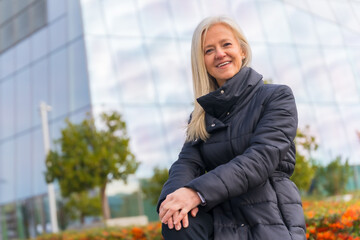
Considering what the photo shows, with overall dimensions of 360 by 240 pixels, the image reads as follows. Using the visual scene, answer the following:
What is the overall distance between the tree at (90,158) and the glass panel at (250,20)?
8.83 meters

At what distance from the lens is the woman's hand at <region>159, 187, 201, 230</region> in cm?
230

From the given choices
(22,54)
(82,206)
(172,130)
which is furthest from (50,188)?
(22,54)

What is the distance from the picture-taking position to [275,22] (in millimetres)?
21172

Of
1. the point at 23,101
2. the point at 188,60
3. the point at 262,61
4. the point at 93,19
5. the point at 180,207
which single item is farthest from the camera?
the point at 23,101

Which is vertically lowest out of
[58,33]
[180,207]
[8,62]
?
[180,207]

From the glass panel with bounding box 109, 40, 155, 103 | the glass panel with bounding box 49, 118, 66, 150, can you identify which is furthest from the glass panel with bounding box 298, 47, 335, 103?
the glass panel with bounding box 49, 118, 66, 150

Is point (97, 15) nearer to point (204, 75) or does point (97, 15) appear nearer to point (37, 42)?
point (37, 42)

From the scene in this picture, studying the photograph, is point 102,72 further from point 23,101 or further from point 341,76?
point 341,76

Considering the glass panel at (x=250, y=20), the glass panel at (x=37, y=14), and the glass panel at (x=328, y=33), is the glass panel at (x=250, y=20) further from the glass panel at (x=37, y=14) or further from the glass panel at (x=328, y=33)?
the glass panel at (x=37, y=14)

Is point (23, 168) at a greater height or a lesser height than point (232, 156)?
greater

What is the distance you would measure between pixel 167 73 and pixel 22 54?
7.08 meters

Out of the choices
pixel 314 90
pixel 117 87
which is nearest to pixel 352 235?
pixel 117 87

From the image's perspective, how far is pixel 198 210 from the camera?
94.1 inches

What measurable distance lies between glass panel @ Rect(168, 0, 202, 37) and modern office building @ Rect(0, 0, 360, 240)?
41 mm
